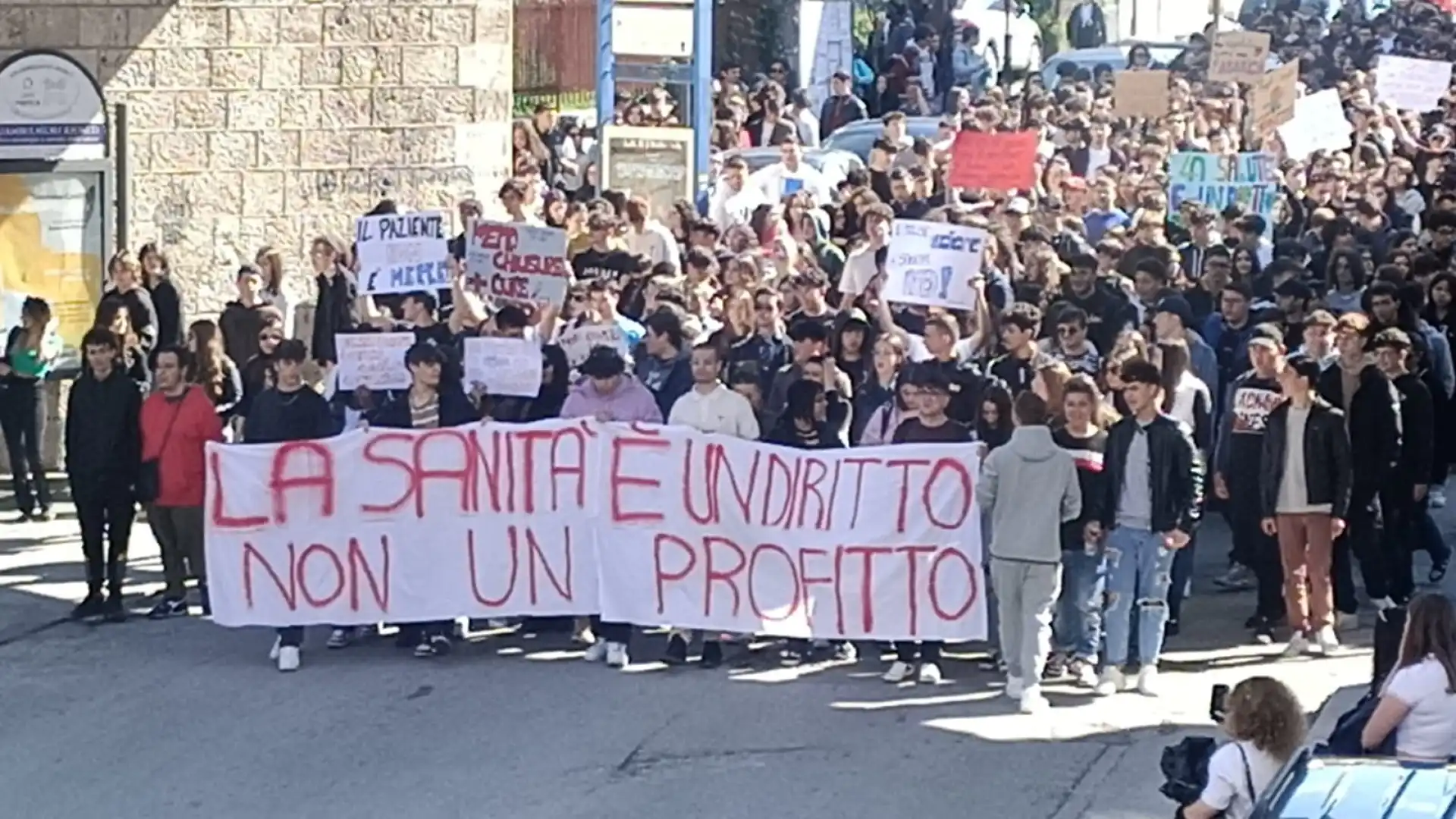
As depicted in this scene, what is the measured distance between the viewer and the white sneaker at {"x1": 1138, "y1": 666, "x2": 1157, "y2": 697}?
1250 centimetres

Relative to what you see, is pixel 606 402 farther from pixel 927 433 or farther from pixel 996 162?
pixel 996 162

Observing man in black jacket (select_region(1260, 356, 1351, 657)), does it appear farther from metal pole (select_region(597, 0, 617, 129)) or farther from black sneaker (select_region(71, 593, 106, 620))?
metal pole (select_region(597, 0, 617, 129))

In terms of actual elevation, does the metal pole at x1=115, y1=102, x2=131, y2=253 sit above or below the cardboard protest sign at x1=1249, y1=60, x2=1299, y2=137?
below

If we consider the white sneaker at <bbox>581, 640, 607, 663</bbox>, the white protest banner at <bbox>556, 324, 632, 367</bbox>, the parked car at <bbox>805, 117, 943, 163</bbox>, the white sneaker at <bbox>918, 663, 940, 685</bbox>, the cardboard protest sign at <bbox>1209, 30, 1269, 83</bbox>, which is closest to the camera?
the white sneaker at <bbox>918, 663, 940, 685</bbox>

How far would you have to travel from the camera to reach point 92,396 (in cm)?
1416

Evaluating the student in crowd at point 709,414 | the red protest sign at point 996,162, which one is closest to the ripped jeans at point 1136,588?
the student in crowd at point 709,414

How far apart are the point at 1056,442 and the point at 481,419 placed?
292 cm

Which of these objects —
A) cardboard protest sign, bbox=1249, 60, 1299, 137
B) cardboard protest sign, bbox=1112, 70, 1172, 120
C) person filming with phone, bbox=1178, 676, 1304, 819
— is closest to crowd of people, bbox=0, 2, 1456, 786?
cardboard protest sign, bbox=1249, 60, 1299, 137

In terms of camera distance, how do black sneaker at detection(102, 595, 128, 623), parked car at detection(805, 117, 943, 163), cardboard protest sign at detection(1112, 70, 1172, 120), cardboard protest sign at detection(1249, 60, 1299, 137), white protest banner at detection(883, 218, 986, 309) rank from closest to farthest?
black sneaker at detection(102, 595, 128, 623) → white protest banner at detection(883, 218, 986, 309) → cardboard protest sign at detection(1249, 60, 1299, 137) → cardboard protest sign at detection(1112, 70, 1172, 120) → parked car at detection(805, 117, 943, 163)

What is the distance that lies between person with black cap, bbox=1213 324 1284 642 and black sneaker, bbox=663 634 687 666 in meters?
2.84

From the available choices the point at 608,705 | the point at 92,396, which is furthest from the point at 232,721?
the point at 92,396

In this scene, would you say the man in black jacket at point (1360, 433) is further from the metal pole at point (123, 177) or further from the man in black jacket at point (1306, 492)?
the metal pole at point (123, 177)

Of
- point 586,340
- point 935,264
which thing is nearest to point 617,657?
point 586,340

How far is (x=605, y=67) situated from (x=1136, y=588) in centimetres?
1115
